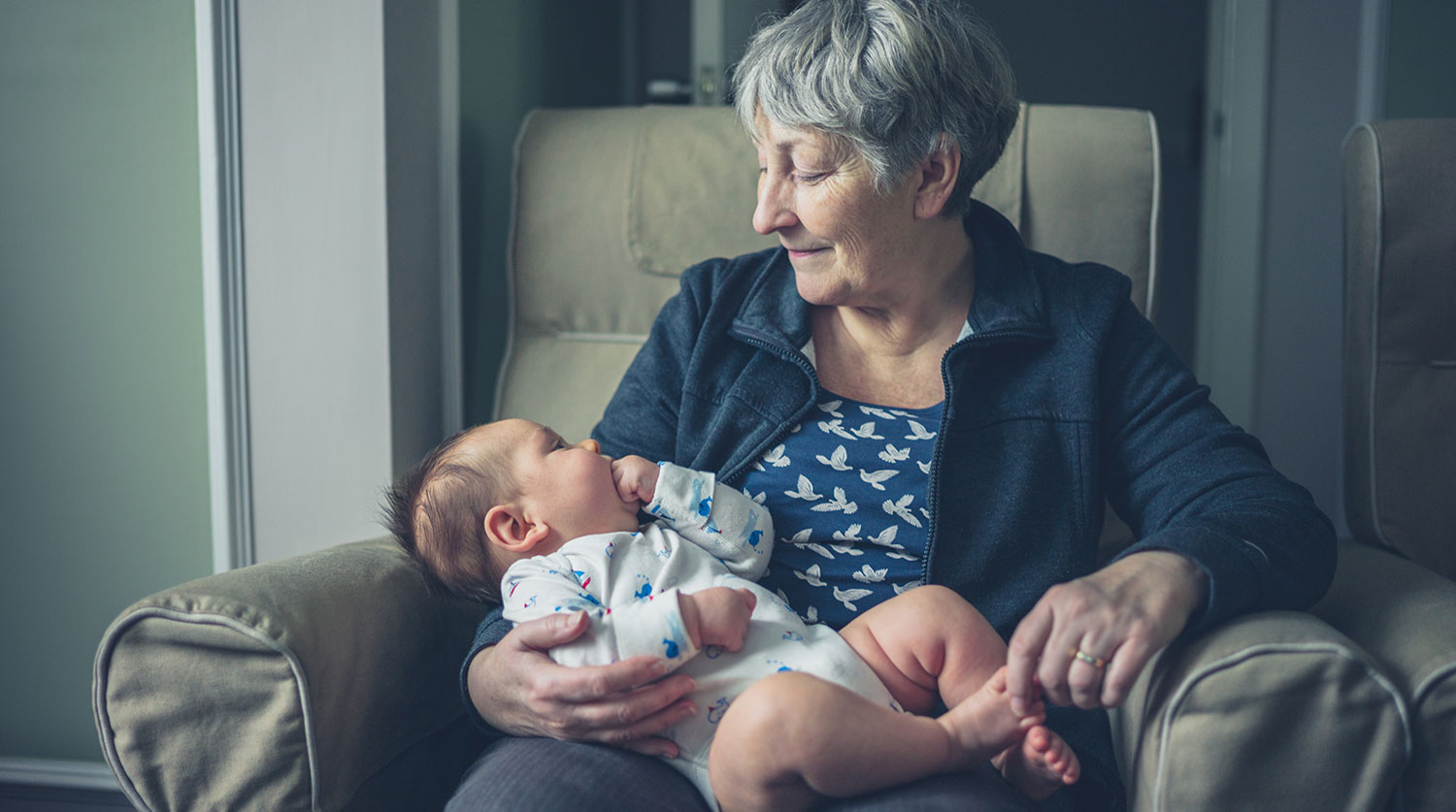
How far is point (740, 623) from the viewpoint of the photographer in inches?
36.3

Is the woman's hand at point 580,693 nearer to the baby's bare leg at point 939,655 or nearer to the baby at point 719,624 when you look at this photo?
the baby at point 719,624

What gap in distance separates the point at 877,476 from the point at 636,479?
10.8 inches

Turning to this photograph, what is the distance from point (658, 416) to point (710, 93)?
110 cm

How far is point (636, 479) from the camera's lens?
1112mm

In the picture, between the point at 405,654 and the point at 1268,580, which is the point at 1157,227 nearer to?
the point at 1268,580

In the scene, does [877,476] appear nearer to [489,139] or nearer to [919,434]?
[919,434]

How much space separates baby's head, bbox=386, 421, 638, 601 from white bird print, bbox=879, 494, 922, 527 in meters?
0.29

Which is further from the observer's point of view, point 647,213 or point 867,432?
point 647,213

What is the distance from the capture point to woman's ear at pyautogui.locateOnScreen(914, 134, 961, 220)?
1168 mm

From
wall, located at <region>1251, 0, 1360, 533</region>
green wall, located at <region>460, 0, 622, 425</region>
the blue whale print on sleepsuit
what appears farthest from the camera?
wall, located at <region>1251, 0, 1360, 533</region>

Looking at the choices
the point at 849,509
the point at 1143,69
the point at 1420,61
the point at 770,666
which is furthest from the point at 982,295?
the point at 1143,69

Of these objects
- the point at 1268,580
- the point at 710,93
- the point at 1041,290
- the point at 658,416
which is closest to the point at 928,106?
the point at 1041,290

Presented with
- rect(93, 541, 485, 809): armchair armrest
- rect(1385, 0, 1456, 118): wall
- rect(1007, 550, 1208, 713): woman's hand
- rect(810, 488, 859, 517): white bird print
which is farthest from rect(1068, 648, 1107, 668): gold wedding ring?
rect(1385, 0, 1456, 118): wall

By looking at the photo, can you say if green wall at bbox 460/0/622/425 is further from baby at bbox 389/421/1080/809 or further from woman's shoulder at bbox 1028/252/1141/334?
woman's shoulder at bbox 1028/252/1141/334
